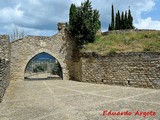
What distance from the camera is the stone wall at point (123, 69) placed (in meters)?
11.7

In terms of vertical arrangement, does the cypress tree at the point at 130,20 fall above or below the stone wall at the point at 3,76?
above

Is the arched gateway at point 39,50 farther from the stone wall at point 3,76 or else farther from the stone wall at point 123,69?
the stone wall at point 3,76

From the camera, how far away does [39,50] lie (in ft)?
56.7

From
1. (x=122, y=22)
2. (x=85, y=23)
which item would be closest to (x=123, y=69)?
(x=85, y=23)

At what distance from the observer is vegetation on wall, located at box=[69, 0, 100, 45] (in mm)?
17000

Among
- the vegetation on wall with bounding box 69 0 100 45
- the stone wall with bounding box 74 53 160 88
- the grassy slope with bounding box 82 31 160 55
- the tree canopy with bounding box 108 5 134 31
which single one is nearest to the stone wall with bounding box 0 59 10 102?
the stone wall with bounding box 74 53 160 88

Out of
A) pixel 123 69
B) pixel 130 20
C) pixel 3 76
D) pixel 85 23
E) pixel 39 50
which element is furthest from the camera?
pixel 130 20

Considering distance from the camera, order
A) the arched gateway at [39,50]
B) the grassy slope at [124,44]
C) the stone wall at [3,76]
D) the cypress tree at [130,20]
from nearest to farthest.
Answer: the stone wall at [3,76]
the grassy slope at [124,44]
the arched gateway at [39,50]
the cypress tree at [130,20]

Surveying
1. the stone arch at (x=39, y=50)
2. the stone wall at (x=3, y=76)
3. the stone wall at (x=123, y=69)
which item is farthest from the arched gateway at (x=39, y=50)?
the stone wall at (x=3, y=76)

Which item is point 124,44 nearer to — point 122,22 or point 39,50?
point 39,50

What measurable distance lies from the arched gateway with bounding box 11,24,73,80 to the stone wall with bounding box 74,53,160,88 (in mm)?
2209

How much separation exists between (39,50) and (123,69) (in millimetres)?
6916

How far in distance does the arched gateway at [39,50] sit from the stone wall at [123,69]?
2.21 m

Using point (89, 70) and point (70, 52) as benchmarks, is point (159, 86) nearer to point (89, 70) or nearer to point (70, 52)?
point (89, 70)
